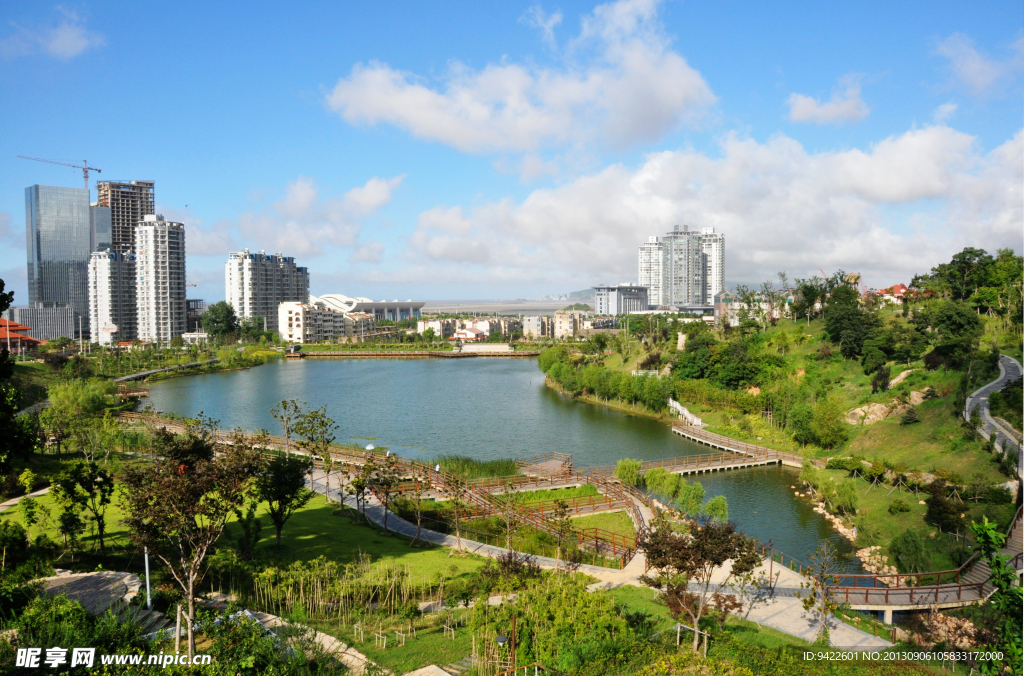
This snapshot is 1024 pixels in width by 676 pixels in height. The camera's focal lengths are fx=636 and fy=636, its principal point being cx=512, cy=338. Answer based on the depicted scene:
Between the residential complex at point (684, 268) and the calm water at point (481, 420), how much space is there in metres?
80.0

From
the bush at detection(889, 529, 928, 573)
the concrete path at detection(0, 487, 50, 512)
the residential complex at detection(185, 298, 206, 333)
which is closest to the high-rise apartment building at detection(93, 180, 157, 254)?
the residential complex at detection(185, 298, 206, 333)

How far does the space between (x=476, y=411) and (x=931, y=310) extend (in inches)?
754

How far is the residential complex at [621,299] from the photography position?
120188mm

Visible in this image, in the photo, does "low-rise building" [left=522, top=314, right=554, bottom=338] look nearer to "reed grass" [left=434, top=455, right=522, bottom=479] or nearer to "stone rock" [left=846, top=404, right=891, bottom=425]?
"stone rock" [left=846, top=404, right=891, bottom=425]

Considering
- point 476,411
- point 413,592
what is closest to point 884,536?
point 413,592

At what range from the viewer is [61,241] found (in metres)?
92.2

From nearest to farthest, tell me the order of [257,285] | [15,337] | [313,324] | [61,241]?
[15,337]
[313,324]
[257,285]
[61,241]

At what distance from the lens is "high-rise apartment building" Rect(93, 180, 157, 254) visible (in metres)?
90.1

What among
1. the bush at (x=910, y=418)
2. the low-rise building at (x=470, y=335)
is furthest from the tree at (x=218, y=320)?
the bush at (x=910, y=418)

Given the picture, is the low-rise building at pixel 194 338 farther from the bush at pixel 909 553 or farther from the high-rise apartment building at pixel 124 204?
the bush at pixel 909 553

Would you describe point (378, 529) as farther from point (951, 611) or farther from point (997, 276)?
point (997, 276)

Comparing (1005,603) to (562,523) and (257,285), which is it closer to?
(562,523)

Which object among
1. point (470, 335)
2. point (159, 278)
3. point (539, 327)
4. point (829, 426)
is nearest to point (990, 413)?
point (829, 426)

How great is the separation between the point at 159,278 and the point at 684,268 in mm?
88295
